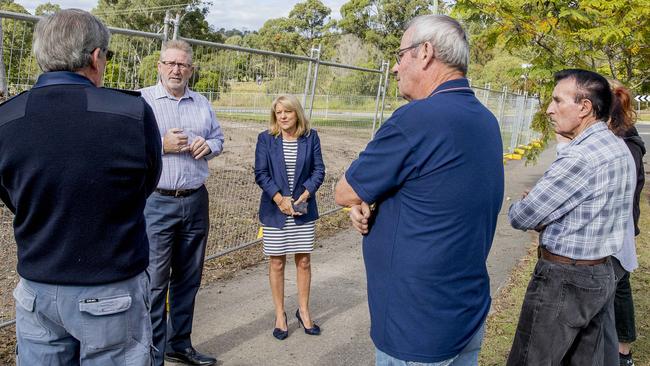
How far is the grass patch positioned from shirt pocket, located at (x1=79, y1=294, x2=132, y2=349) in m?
2.92

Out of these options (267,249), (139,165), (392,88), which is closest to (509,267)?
(267,249)

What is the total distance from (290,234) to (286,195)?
31 centimetres

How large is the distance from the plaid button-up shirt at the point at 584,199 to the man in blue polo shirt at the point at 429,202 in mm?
779

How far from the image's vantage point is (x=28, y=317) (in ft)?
7.64

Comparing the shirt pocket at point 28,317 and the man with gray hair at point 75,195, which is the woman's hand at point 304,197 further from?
the shirt pocket at point 28,317

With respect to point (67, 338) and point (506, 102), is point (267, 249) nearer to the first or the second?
point (67, 338)

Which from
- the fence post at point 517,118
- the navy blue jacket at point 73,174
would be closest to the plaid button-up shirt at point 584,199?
the navy blue jacket at point 73,174

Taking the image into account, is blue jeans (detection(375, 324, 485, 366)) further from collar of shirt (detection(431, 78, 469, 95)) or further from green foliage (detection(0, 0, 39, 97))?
green foliage (detection(0, 0, 39, 97))

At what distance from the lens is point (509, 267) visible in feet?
22.9

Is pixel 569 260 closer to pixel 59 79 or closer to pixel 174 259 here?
pixel 174 259

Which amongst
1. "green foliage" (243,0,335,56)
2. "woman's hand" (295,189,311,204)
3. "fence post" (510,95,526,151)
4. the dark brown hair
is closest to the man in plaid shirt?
the dark brown hair

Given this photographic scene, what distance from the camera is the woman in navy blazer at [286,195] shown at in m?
4.75

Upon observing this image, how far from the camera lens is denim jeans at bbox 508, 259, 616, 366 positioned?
3.15 meters

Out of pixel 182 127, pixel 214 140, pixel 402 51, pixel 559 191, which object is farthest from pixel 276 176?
pixel 402 51
